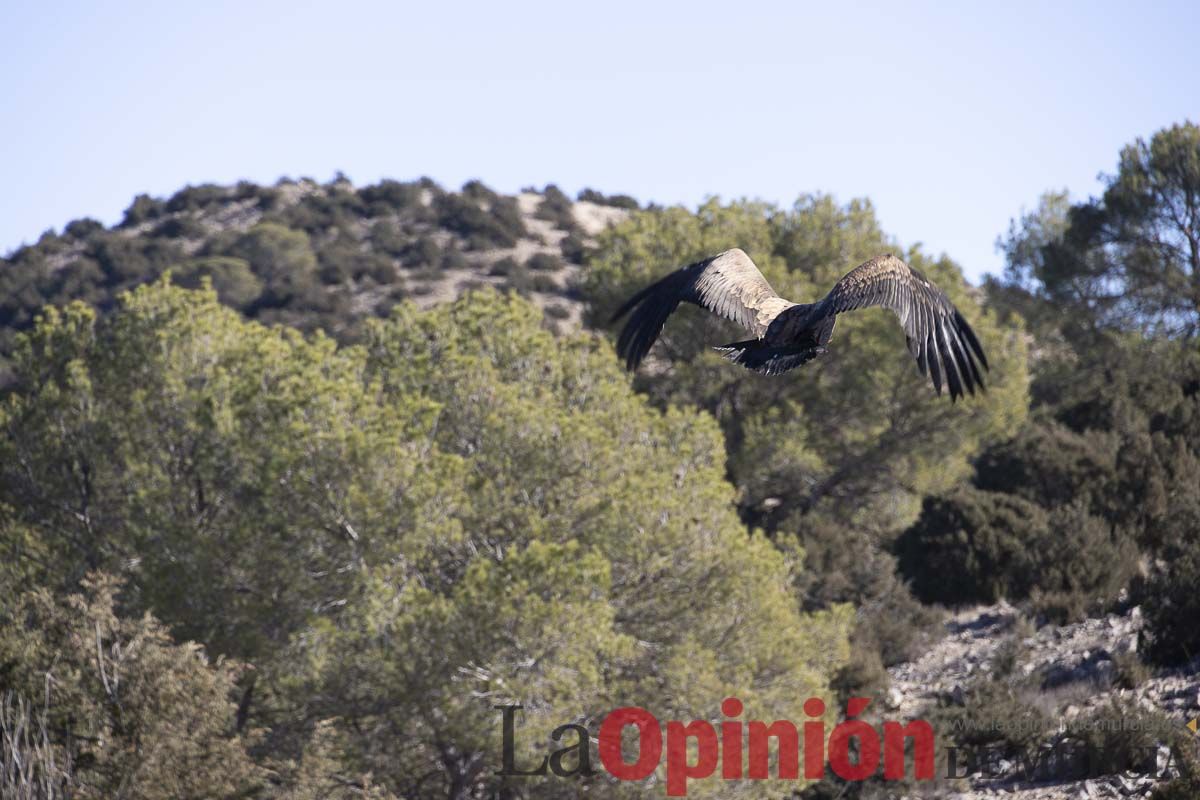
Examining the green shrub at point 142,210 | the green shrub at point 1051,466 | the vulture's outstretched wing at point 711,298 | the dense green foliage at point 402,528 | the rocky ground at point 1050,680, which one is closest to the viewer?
the vulture's outstretched wing at point 711,298

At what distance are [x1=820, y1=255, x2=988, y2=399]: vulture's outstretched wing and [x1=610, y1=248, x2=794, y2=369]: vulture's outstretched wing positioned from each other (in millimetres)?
1071

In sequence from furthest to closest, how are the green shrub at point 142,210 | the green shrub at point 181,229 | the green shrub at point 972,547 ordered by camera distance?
the green shrub at point 142,210 → the green shrub at point 181,229 → the green shrub at point 972,547

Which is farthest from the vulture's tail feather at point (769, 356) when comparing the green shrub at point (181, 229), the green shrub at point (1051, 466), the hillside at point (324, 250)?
the green shrub at point (181, 229)

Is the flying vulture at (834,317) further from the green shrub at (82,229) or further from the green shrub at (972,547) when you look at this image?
the green shrub at (82,229)

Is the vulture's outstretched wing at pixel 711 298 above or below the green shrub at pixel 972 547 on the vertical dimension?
Result: above

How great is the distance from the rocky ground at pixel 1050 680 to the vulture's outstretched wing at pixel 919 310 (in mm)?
5757

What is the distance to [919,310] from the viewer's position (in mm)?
9281

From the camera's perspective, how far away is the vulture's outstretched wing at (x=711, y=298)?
10.7 metres

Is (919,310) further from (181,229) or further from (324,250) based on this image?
(181,229)

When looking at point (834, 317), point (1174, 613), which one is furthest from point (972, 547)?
point (834, 317)

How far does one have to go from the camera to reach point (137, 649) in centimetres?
1460

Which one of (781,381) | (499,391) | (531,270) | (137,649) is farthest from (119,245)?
(137,649)

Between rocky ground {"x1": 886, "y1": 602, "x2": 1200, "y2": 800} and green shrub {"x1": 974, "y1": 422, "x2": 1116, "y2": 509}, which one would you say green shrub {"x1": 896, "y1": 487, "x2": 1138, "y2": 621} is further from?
green shrub {"x1": 974, "y1": 422, "x2": 1116, "y2": 509}

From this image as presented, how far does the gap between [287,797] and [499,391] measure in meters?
6.35
